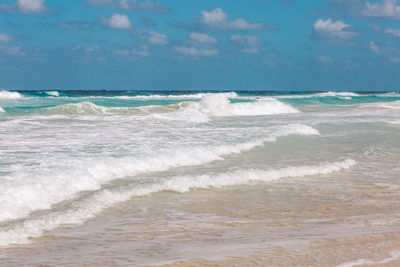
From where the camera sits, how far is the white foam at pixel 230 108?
2764 centimetres

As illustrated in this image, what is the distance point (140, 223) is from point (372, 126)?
13683 millimetres

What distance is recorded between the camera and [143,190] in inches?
243

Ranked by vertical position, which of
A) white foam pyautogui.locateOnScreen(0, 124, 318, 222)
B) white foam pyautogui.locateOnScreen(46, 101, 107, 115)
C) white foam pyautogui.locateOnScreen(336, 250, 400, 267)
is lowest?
white foam pyautogui.locateOnScreen(336, 250, 400, 267)

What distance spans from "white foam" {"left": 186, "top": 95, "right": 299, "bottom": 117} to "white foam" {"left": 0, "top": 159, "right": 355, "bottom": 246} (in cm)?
1902

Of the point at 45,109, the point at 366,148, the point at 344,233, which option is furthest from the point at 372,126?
the point at 45,109

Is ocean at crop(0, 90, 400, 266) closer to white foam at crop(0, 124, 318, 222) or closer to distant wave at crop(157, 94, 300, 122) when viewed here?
white foam at crop(0, 124, 318, 222)

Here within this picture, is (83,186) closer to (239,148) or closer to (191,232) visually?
(191,232)

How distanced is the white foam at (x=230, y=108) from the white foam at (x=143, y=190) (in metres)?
19.0

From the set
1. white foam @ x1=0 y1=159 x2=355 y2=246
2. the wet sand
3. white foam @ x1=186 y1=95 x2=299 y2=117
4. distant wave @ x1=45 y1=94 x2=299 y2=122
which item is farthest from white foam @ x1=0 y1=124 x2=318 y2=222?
white foam @ x1=186 y1=95 x2=299 y2=117

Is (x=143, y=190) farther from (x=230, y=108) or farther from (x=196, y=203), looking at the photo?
(x=230, y=108)

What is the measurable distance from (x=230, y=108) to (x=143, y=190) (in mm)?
22584

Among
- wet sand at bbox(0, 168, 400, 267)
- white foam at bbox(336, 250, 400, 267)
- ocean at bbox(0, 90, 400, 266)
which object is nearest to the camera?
white foam at bbox(336, 250, 400, 267)

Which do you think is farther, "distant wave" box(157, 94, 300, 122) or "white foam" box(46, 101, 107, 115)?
"distant wave" box(157, 94, 300, 122)

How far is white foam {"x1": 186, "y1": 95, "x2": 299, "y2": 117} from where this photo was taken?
90.7ft
